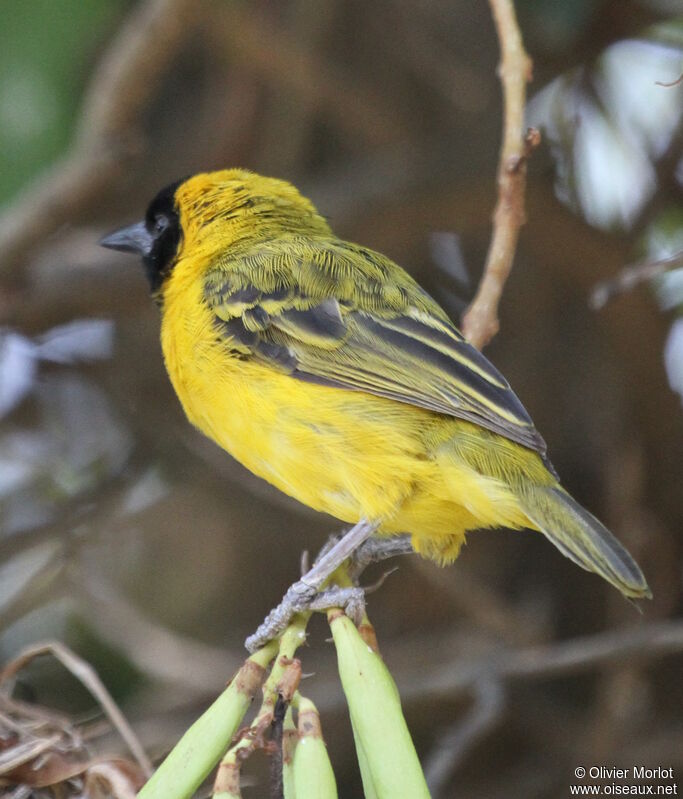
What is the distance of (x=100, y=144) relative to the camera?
3701 millimetres

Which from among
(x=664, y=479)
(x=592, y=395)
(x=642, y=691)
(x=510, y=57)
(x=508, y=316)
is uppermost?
(x=510, y=57)

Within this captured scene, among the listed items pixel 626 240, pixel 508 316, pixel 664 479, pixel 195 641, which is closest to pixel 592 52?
pixel 626 240

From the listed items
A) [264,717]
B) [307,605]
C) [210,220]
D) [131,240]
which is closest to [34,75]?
[131,240]

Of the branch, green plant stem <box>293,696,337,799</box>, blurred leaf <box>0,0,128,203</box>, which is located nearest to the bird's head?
blurred leaf <box>0,0,128,203</box>

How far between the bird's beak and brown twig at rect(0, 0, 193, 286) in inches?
12.2

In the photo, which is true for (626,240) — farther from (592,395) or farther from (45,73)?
(45,73)

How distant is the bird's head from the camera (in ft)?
10.6

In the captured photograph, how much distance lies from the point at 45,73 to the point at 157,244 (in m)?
0.86

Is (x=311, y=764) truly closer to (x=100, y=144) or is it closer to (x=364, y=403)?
(x=364, y=403)

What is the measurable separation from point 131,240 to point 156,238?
0.33ft

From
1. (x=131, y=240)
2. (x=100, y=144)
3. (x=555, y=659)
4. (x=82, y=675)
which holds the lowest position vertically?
(x=555, y=659)

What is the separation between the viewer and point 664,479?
4148mm

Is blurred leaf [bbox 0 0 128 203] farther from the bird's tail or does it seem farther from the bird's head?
the bird's tail

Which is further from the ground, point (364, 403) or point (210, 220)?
point (210, 220)
